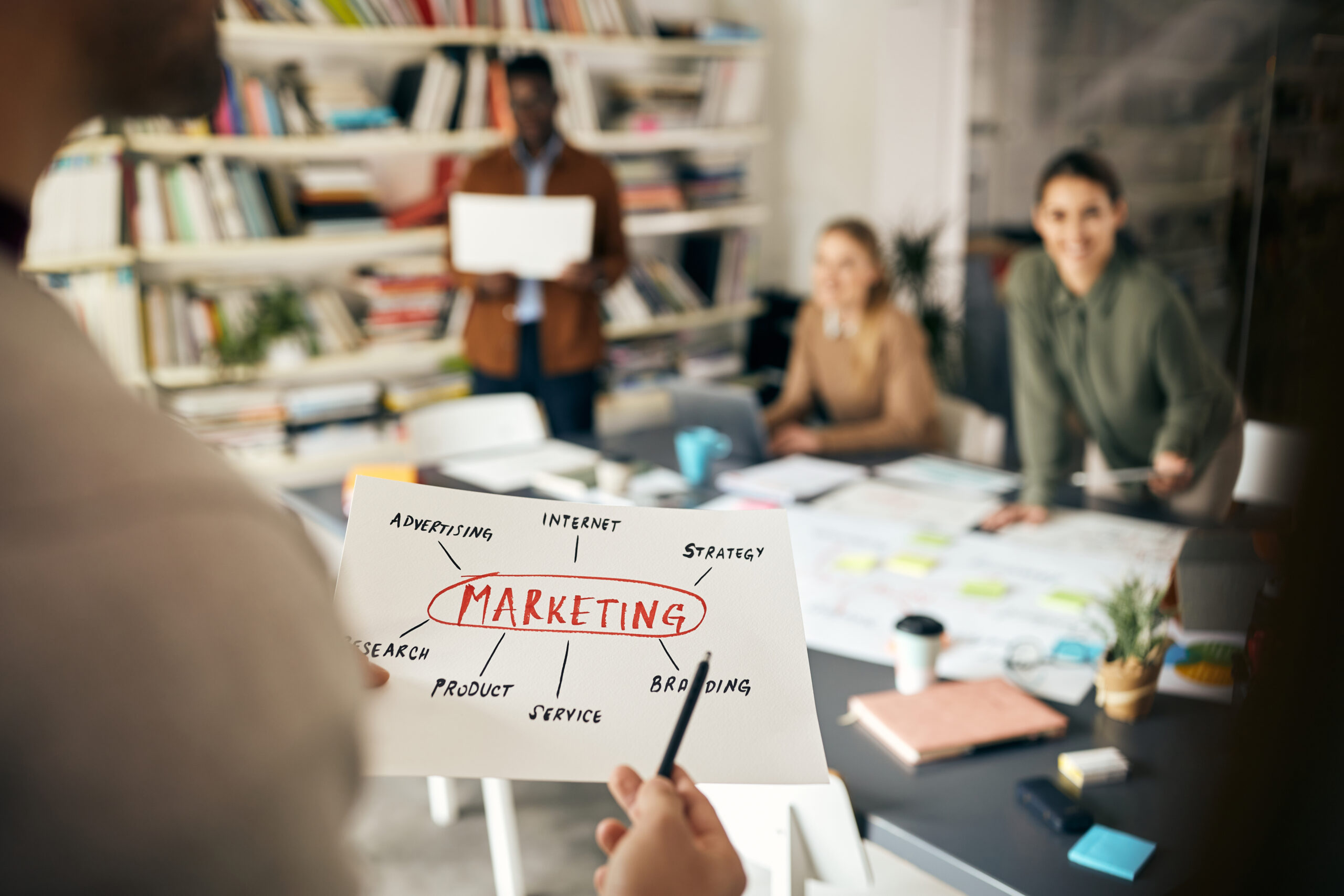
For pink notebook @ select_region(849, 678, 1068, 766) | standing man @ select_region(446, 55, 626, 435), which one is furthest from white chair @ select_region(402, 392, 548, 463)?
pink notebook @ select_region(849, 678, 1068, 766)

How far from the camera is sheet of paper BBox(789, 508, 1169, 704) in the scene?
1.41 m

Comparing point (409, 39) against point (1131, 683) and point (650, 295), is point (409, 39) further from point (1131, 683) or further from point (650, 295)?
point (1131, 683)

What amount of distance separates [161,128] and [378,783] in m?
2.22

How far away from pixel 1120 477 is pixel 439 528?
5.34 ft

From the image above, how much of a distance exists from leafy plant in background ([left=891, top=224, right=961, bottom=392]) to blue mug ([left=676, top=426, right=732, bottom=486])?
1.88 metres

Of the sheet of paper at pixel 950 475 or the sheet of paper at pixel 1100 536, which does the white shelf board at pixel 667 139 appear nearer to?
the sheet of paper at pixel 950 475

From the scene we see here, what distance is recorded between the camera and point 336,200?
347 centimetres

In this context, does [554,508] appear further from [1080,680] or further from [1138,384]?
[1138,384]

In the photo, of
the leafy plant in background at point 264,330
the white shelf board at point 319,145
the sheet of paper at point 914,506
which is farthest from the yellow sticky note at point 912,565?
the white shelf board at point 319,145

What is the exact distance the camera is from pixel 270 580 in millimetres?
319

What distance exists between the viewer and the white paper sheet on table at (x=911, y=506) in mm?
1952

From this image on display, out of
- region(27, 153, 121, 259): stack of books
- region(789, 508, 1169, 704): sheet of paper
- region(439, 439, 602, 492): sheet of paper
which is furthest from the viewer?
region(27, 153, 121, 259): stack of books

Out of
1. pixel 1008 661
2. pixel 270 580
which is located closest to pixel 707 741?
pixel 270 580

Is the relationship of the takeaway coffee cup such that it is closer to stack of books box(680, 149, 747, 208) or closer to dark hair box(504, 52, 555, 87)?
dark hair box(504, 52, 555, 87)
